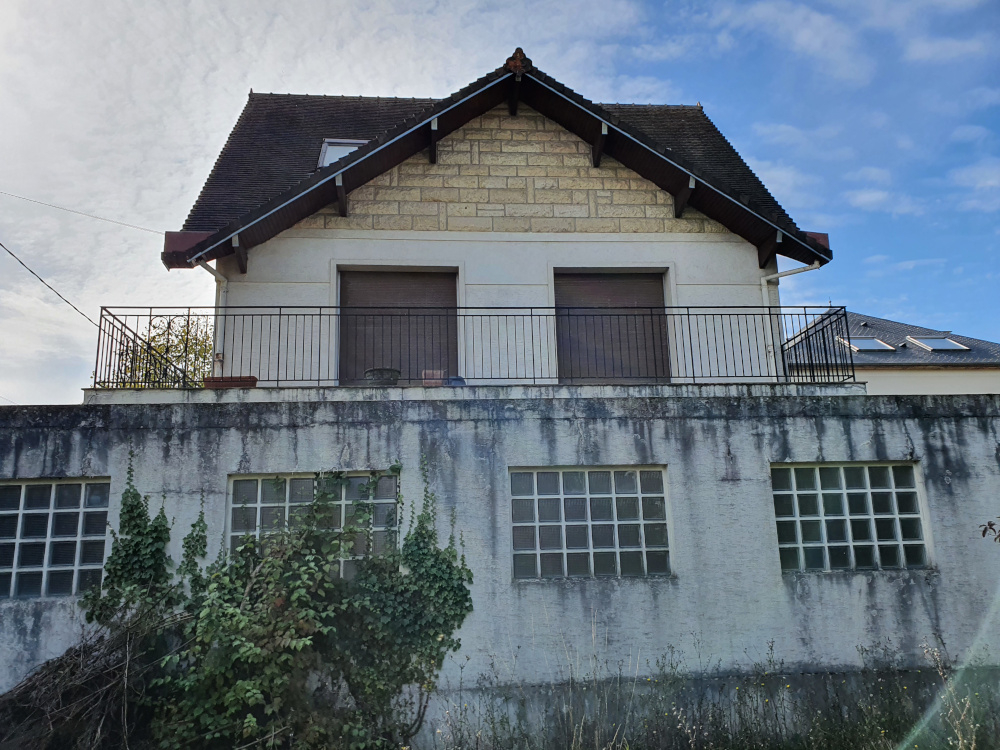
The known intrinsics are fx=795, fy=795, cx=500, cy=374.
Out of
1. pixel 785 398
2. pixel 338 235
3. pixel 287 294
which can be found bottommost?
pixel 785 398

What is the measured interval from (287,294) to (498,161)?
3.31m

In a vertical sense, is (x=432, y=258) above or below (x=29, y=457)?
above

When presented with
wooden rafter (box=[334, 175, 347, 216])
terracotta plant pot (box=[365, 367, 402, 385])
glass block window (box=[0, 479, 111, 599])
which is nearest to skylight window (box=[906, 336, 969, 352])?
wooden rafter (box=[334, 175, 347, 216])

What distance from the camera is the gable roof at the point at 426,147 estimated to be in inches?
376

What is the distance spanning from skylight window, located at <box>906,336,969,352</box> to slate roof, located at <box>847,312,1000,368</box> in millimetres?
115

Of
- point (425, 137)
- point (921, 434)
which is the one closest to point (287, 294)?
point (425, 137)

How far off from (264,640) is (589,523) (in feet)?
10.1

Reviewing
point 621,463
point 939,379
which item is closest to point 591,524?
point 621,463

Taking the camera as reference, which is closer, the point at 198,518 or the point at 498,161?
the point at 198,518

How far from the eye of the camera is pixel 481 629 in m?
7.06

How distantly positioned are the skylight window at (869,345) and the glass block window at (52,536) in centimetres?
1907

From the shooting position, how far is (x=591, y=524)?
760 centimetres

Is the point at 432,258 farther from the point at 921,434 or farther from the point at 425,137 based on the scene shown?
Result: the point at 921,434

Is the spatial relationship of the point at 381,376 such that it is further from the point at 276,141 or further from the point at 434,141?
the point at 276,141
